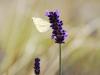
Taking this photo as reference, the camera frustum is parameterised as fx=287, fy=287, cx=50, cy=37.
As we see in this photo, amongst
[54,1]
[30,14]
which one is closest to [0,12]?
[30,14]

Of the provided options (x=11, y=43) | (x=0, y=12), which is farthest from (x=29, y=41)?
(x=0, y=12)

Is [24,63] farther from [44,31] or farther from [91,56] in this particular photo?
[91,56]

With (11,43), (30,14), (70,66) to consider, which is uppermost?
(30,14)

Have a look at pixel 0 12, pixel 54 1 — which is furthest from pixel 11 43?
pixel 54 1

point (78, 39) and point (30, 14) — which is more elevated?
point (30, 14)

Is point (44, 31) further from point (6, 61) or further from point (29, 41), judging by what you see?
point (6, 61)

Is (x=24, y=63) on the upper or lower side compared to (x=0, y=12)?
lower
